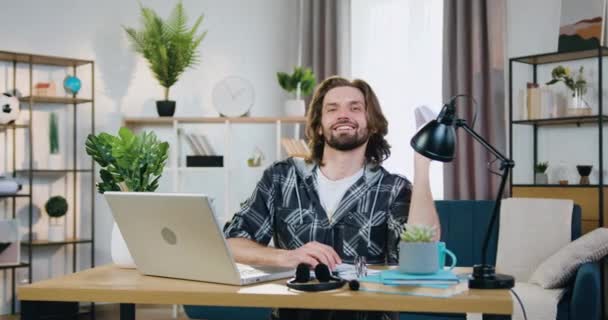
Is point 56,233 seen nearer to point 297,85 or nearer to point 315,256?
point 297,85

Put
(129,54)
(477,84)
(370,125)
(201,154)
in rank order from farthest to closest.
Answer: (129,54)
(201,154)
(477,84)
(370,125)

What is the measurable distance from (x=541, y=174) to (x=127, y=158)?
3.13 metres

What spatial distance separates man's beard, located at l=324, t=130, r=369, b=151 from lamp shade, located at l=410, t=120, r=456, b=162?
23.3 inches

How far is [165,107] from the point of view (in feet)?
18.6

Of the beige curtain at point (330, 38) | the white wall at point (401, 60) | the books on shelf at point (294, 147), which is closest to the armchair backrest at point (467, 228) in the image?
the white wall at point (401, 60)

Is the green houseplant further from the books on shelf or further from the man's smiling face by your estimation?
the books on shelf

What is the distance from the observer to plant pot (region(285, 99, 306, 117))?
570 centimetres

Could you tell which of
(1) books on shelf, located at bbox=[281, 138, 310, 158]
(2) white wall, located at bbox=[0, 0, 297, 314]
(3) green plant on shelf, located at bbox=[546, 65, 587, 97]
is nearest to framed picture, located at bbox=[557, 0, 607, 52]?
(3) green plant on shelf, located at bbox=[546, 65, 587, 97]

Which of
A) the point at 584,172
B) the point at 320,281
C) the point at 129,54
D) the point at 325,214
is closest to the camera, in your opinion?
the point at 320,281

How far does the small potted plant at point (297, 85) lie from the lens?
567 centimetres

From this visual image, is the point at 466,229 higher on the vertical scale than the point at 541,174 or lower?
lower

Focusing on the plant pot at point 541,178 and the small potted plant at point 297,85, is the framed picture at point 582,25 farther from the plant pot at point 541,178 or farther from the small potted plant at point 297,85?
the small potted plant at point 297,85

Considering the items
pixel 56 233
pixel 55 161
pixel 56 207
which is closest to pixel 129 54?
pixel 55 161

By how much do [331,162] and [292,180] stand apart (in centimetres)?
14
